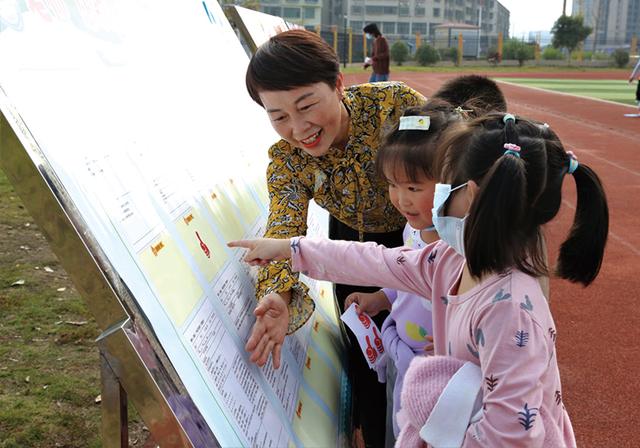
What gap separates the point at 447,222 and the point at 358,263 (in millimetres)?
392

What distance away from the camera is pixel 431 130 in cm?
165

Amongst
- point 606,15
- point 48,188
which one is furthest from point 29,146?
point 606,15

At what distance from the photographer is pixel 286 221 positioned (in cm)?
184

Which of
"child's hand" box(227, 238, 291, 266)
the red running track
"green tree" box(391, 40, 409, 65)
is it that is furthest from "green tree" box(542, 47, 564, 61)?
"child's hand" box(227, 238, 291, 266)

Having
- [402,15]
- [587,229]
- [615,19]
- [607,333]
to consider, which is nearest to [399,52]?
[402,15]

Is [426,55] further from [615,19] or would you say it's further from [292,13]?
[615,19]

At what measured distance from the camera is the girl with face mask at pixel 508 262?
1130 millimetres

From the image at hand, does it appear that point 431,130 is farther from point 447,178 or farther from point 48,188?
point 48,188

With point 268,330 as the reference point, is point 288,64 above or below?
above

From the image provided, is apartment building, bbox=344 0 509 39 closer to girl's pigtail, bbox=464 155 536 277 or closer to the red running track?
the red running track

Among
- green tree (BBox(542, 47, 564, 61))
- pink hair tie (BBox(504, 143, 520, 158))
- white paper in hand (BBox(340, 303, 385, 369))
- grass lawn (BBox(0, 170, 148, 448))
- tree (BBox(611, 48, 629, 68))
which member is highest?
pink hair tie (BBox(504, 143, 520, 158))

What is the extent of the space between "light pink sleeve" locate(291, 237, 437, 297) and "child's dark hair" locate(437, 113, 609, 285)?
0.88 feet

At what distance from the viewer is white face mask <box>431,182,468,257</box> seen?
1.30 metres

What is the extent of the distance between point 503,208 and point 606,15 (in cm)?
9441
